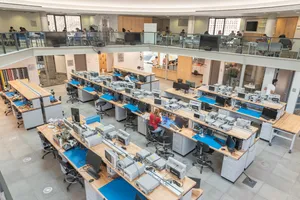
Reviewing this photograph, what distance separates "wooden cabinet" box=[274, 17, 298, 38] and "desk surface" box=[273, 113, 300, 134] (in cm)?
882

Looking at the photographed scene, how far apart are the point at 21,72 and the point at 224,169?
44.8 ft

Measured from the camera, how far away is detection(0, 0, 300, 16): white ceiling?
36.8 ft

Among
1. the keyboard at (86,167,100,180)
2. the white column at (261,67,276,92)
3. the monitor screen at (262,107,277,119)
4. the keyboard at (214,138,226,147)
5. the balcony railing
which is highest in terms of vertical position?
the balcony railing

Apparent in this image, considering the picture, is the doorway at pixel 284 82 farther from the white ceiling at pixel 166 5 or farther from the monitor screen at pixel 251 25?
the monitor screen at pixel 251 25

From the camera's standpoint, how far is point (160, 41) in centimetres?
1480

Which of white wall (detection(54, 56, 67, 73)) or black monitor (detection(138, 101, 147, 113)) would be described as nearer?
black monitor (detection(138, 101, 147, 113))

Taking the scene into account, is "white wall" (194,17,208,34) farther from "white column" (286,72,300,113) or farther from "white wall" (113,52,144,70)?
"white column" (286,72,300,113)

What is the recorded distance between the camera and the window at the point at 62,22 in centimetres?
1767

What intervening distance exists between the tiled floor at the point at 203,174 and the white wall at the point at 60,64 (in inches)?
345

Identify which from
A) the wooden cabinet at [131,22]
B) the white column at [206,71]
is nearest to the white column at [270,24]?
the white column at [206,71]

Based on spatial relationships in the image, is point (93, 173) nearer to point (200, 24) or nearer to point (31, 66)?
point (31, 66)

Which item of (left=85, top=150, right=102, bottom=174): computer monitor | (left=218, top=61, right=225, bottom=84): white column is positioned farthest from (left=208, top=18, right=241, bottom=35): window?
(left=85, top=150, right=102, bottom=174): computer monitor

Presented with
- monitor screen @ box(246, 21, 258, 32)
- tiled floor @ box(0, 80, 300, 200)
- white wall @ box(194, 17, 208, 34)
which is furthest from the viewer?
white wall @ box(194, 17, 208, 34)

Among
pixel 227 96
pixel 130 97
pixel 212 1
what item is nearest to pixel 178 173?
pixel 130 97
